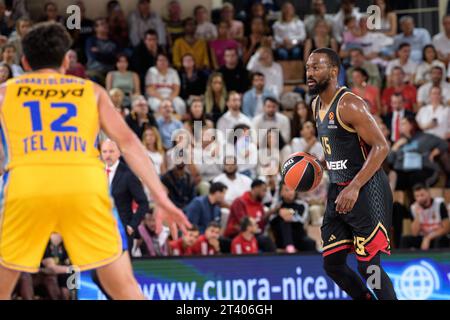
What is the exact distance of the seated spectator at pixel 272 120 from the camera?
1316cm

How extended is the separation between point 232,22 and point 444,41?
3.69m

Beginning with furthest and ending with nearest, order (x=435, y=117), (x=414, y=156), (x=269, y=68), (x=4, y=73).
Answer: (x=269, y=68) < (x=435, y=117) < (x=414, y=156) < (x=4, y=73)

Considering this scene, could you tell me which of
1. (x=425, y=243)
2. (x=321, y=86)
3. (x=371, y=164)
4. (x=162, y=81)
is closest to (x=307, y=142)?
(x=425, y=243)

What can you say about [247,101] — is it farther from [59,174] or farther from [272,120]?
[59,174]

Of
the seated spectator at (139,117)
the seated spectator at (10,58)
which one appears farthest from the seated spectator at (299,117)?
the seated spectator at (10,58)

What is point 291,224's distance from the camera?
11.7 metres

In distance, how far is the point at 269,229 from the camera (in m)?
11.9

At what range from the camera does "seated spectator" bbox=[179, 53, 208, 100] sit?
47.5 ft

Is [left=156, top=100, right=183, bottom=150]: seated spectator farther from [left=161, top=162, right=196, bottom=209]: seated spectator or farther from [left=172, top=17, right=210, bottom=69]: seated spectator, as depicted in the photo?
[left=172, top=17, right=210, bottom=69]: seated spectator

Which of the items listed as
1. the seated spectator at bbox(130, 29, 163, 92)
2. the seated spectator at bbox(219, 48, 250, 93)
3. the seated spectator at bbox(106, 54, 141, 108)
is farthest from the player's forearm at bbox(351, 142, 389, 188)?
the seated spectator at bbox(130, 29, 163, 92)

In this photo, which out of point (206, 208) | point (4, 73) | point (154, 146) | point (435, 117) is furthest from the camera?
point (435, 117)

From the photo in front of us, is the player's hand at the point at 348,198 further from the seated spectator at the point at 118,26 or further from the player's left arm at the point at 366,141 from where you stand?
the seated spectator at the point at 118,26
